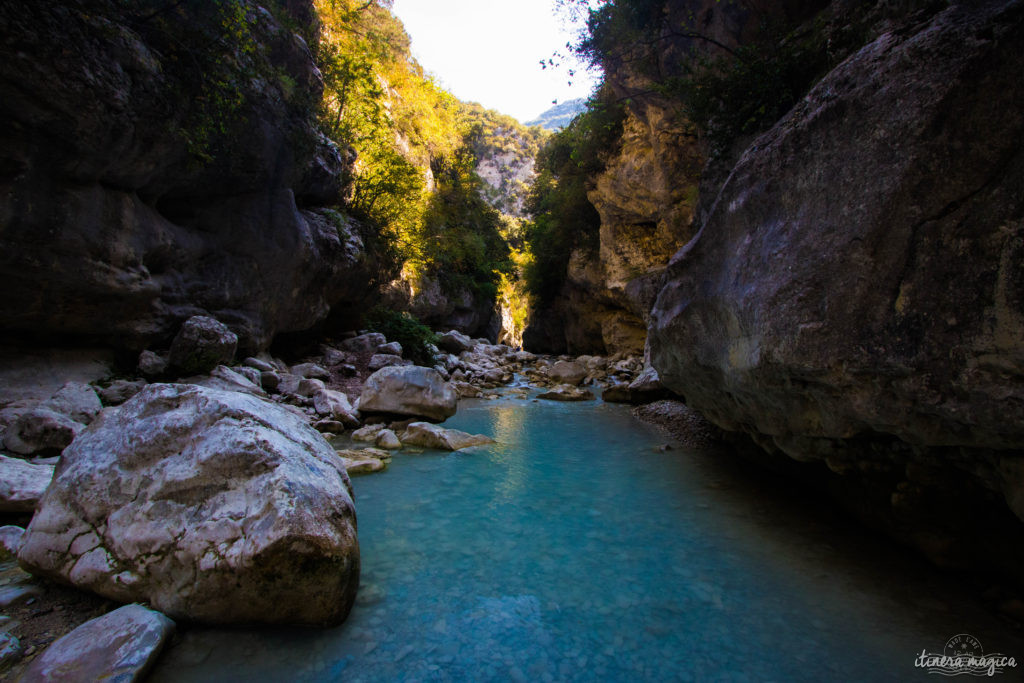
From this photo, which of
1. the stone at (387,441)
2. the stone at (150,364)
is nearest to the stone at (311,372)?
the stone at (150,364)

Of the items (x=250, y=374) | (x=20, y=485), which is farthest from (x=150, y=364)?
(x=20, y=485)

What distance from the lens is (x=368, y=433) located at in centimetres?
671

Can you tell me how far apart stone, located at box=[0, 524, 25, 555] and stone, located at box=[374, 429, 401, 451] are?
11.7 feet

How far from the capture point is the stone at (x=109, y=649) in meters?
1.77

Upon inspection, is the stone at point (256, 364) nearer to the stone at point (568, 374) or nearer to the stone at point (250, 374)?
the stone at point (250, 374)

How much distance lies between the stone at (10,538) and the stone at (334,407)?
171 inches

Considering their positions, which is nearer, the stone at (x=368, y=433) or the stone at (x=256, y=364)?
the stone at (x=368, y=433)

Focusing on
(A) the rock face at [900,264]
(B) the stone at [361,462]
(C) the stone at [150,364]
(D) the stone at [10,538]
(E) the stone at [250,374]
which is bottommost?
(B) the stone at [361,462]

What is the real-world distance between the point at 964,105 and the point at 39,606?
519 cm

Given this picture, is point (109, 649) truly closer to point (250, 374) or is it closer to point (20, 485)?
point (20, 485)

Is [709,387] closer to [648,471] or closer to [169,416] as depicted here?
[648,471]

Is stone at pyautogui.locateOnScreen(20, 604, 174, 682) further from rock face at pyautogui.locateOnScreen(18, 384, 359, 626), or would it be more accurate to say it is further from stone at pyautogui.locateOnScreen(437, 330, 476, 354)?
stone at pyautogui.locateOnScreen(437, 330, 476, 354)

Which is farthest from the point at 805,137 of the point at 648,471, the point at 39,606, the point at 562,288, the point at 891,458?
the point at 562,288

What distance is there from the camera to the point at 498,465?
5.54m
